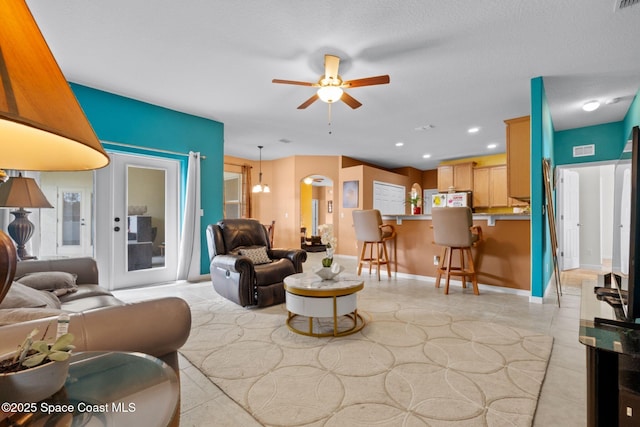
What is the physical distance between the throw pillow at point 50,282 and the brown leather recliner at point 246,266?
1.40 m

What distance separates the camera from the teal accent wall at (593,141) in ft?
15.8

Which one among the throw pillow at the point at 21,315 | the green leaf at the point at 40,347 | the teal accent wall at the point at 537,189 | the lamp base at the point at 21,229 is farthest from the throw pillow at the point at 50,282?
the teal accent wall at the point at 537,189

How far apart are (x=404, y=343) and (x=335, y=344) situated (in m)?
0.56

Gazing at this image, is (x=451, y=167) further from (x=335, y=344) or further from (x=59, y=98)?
(x=59, y=98)

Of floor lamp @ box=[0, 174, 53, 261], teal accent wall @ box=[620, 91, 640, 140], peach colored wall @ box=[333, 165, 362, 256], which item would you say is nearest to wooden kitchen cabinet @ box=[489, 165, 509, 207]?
teal accent wall @ box=[620, 91, 640, 140]

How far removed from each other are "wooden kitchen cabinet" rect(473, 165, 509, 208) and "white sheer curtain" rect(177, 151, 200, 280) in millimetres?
6668

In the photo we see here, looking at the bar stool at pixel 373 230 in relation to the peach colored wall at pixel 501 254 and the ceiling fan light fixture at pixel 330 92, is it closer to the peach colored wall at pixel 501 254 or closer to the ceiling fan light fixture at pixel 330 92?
the peach colored wall at pixel 501 254

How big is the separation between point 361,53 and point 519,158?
295 centimetres

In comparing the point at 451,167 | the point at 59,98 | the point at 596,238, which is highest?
the point at 451,167

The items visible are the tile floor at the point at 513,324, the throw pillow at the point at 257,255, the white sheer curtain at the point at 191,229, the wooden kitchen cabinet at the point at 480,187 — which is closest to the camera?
the tile floor at the point at 513,324

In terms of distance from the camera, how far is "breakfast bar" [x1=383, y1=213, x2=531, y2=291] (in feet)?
12.7

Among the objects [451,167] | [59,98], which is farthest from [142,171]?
[451,167]

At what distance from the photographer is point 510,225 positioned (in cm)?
397

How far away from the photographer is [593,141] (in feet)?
16.5
